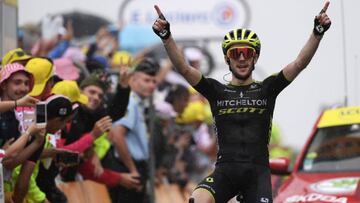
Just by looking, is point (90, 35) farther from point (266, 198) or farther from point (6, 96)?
point (266, 198)

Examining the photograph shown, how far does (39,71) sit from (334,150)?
3.17m

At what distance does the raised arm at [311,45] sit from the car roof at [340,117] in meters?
2.72

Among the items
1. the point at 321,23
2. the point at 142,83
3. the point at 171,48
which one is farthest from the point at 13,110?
the point at 142,83

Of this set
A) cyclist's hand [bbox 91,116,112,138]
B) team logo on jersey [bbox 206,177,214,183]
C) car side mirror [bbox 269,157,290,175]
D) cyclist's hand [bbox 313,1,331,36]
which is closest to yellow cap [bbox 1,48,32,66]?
cyclist's hand [bbox 91,116,112,138]

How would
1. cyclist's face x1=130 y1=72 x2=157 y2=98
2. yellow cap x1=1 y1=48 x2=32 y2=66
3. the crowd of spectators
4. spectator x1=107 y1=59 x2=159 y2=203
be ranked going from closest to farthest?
the crowd of spectators < yellow cap x1=1 y1=48 x2=32 y2=66 < spectator x1=107 y1=59 x2=159 y2=203 < cyclist's face x1=130 y1=72 x2=157 y2=98

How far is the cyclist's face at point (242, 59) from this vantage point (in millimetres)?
9836

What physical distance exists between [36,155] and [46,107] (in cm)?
42

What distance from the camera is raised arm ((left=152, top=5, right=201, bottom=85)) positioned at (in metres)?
9.57

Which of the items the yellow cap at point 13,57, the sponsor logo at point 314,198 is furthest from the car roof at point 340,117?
the yellow cap at point 13,57

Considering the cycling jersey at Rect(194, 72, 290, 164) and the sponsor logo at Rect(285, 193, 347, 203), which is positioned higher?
the cycling jersey at Rect(194, 72, 290, 164)

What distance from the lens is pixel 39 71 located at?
36.1ft

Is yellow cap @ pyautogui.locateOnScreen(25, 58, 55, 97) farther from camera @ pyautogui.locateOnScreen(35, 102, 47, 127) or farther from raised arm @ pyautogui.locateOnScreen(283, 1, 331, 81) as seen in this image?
raised arm @ pyautogui.locateOnScreen(283, 1, 331, 81)

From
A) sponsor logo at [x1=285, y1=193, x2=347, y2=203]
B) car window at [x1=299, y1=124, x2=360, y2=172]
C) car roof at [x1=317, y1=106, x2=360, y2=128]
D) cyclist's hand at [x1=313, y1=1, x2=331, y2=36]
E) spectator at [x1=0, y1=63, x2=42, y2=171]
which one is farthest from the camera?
car roof at [x1=317, y1=106, x2=360, y2=128]

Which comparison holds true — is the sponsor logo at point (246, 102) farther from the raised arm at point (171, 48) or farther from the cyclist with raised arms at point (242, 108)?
the raised arm at point (171, 48)
